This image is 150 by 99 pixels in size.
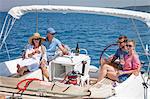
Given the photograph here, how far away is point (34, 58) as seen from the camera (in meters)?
6.01

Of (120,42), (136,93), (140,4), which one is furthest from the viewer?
(140,4)

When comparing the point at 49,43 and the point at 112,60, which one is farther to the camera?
the point at 49,43

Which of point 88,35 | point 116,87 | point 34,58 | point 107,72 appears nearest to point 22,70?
point 34,58

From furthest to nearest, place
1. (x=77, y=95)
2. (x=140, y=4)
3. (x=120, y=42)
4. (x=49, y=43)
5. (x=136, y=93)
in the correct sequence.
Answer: (x=140, y=4) → (x=49, y=43) → (x=120, y=42) → (x=136, y=93) → (x=77, y=95)

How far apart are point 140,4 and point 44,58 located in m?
3.29

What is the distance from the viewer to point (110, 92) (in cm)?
456

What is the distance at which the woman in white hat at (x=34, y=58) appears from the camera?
5.94 metres

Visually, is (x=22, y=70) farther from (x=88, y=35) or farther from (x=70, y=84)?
(x=88, y=35)

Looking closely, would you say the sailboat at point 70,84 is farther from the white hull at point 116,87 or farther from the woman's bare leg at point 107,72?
the woman's bare leg at point 107,72

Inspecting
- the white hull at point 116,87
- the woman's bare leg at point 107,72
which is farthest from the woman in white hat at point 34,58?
the woman's bare leg at point 107,72

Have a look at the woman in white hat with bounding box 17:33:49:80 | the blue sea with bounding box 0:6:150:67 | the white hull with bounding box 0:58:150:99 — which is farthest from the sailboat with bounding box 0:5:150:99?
the blue sea with bounding box 0:6:150:67

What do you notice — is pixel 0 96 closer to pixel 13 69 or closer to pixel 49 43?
pixel 13 69

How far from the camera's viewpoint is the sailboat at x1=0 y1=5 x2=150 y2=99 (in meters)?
4.64

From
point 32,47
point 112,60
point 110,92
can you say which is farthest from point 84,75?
point 110,92
